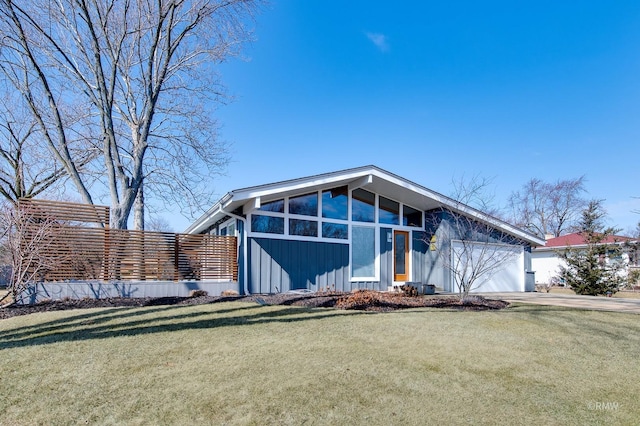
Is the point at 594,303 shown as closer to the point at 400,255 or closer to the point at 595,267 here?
the point at 400,255

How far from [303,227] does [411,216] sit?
4420mm

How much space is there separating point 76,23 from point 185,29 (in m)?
3.29

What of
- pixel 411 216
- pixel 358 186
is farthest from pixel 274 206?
pixel 411 216

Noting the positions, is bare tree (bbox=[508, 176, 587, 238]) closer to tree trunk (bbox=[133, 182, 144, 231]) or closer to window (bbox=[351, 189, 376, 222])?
window (bbox=[351, 189, 376, 222])

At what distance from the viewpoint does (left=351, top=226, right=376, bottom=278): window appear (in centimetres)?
1159

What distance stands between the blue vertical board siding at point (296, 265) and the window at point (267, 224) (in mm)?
267

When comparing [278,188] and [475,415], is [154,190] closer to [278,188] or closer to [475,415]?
[278,188]

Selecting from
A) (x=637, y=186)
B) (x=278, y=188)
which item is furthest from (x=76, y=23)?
(x=637, y=186)

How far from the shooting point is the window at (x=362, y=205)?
11.8 meters

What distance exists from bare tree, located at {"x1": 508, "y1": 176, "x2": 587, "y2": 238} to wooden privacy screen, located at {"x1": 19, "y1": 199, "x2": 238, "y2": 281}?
3020 centimetres

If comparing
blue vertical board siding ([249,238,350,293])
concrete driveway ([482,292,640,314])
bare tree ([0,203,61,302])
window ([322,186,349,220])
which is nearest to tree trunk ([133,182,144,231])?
bare tree ([0,203,61,302])

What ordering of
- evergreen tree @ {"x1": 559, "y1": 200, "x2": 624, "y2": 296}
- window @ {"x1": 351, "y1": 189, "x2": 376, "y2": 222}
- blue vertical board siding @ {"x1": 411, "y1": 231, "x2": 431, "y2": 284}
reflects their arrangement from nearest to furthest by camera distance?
window @ {"x1": 351, "y1": 189, "x2": 376, "y2": 222} → blue vertical board siding @ {"x1": 411, "y1": 231, "x2": 431, "y2": 284} → evergreen tree @ {"x1": 559, "y1": 200, "x2": 624, "y2": 296}

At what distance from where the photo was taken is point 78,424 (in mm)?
2307

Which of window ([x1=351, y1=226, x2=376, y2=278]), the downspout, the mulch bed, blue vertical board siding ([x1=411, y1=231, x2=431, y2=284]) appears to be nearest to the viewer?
the mulch bed
